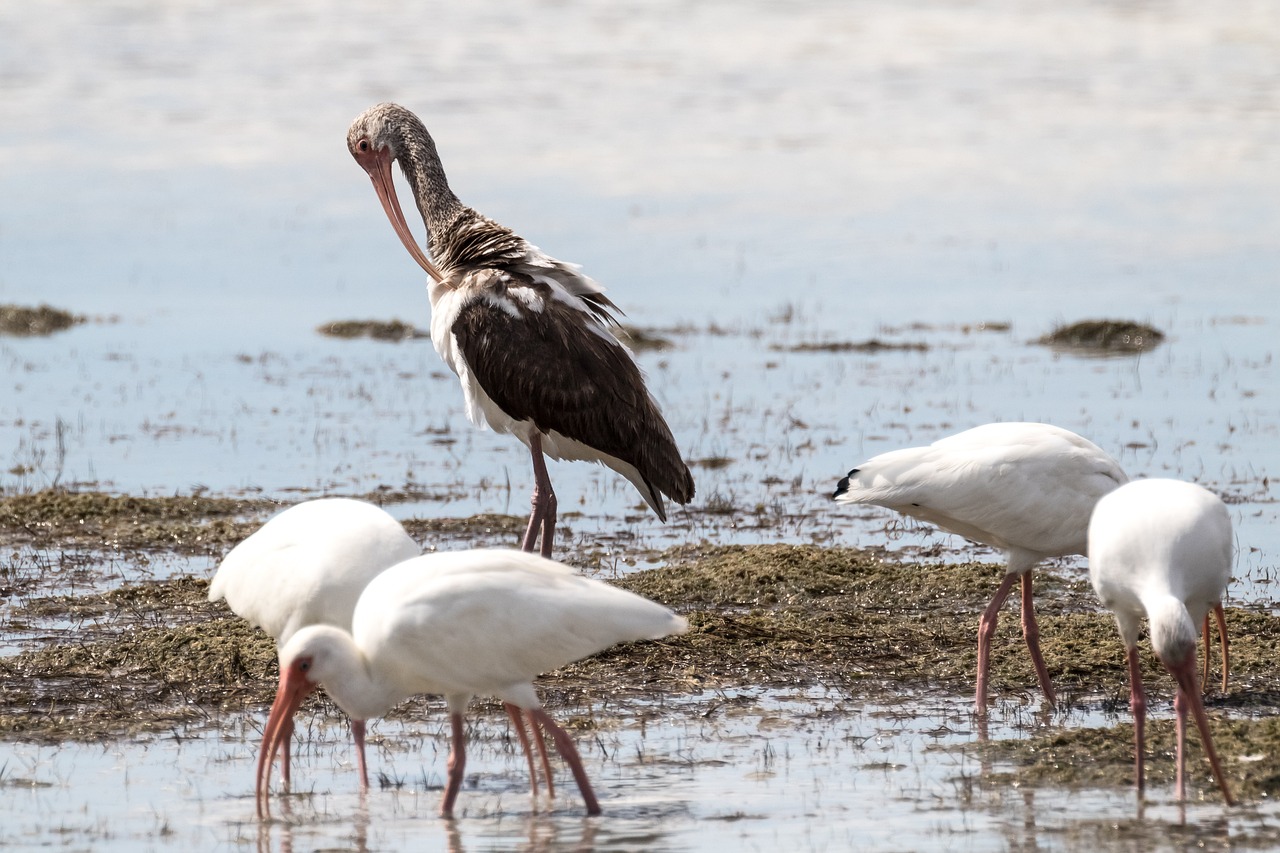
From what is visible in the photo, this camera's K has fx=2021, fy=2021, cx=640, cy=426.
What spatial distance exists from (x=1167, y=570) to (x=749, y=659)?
2454 millimetres

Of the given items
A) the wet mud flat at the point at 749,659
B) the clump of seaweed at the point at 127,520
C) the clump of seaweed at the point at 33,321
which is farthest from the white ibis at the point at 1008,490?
the clump of seaweed at the point at 33,321

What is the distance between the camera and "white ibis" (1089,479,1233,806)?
6.82 m

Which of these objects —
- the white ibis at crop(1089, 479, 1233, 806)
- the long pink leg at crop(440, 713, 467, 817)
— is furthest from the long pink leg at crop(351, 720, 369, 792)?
the white ibis at crop(1089, 479, 1233, 806)

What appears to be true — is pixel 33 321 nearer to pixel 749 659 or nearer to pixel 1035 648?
pixel 749 659

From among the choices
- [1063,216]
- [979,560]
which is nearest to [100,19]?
[1063,216]

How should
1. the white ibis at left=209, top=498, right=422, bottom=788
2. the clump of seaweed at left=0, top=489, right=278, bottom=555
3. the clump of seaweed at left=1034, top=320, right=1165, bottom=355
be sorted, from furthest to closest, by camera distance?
the clump of seaweed at left=1034, top=320, right=1165, bottom=355 < the clump of seaweed at left=0, top=489, right=278, bottom=555 < the white ibis at left=209, top=498, right=422, bottom=788

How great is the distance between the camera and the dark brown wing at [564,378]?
1004 cm

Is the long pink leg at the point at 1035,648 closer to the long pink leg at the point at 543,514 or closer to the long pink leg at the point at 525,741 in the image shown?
the long pink leg at the point at 525,741

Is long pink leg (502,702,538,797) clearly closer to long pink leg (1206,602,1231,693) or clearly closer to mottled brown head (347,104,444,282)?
long pink leg (1206,602,1231,693)

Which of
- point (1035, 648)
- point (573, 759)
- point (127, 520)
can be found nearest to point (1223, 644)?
point (1035, 648)

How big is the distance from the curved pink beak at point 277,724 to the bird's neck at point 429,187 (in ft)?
13.8

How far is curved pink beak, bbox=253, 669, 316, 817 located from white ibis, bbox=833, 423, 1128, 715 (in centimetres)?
272

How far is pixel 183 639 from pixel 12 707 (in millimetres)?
1001

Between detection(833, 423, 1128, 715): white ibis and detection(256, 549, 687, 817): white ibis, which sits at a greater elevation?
detection(833, 423, 1128, 715): white ibis
